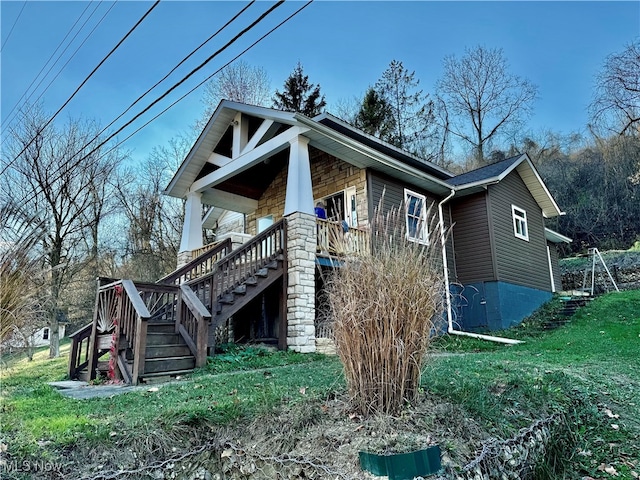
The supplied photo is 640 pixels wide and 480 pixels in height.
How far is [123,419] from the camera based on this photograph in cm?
335

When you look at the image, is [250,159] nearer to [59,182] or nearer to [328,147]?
[328,147]

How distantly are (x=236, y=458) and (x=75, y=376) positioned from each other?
5.29 metres

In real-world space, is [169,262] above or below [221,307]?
above

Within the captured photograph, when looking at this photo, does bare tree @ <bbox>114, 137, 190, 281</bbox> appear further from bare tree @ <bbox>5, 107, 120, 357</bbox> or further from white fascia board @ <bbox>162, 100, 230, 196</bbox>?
white fascia board @ <bbox>162, 100, 230, 196</bbox>

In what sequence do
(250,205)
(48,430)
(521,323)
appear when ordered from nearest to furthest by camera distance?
(48,430) < (521,323) < (250,205)

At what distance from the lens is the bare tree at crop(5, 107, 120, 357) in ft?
45.6

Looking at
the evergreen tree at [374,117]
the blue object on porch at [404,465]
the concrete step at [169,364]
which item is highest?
the evergreen tree at [374,117]

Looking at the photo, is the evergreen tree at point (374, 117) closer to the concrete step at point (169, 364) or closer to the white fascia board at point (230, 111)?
the white fascia board at point (230, 111)

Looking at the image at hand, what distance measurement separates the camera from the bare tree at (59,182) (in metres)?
13.9

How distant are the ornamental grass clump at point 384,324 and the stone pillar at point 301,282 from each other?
211 inches

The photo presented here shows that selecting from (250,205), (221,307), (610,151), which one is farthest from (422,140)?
(221,307)

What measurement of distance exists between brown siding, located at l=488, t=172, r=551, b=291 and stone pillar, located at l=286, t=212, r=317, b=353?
5.95 meters

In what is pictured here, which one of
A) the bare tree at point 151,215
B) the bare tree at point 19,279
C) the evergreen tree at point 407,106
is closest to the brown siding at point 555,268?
the evergreen tree at point 407,106

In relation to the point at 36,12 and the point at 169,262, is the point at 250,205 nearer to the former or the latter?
the point at 36,12
